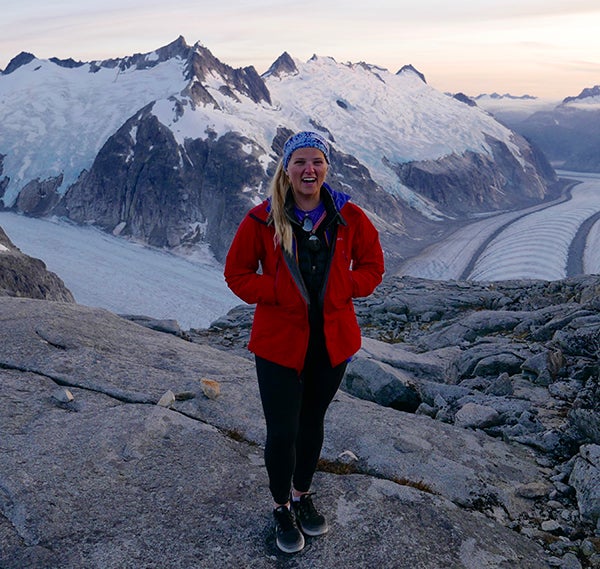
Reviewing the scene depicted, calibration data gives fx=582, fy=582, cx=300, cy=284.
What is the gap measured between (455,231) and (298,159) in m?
122

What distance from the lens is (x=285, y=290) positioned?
14.4ft

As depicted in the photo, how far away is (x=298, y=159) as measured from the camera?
14.5ft

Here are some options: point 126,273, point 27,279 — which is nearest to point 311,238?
point 27,279

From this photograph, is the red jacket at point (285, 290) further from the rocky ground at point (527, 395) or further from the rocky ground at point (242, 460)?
the rocky ground at point (527, 395)

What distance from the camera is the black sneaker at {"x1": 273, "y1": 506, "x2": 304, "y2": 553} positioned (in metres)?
4.67

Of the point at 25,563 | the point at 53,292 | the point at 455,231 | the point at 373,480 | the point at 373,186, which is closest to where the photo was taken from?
the point at 25,563

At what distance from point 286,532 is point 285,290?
2.00 meters

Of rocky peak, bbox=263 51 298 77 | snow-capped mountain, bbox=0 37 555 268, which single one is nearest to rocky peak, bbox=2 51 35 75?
Result: snow-capped mountain, bbox=0 37 555 268

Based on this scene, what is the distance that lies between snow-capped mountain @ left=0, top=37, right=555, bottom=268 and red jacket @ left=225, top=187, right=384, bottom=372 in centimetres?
9168

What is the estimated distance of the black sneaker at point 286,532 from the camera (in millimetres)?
4668

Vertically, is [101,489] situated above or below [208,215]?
above

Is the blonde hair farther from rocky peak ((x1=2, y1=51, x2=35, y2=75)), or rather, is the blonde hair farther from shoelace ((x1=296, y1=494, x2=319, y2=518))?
rocky peak ((x1=2, y1=51, x2=35, y2=75))

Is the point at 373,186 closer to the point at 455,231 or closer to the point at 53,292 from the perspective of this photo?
the point at 455,231

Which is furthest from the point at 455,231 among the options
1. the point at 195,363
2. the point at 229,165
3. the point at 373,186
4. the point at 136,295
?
the point at 195,363
